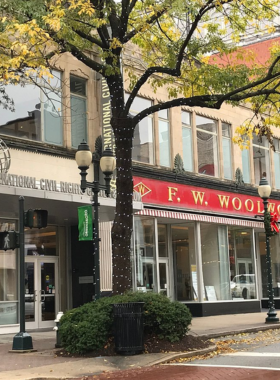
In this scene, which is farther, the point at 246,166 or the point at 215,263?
the point at 246,166

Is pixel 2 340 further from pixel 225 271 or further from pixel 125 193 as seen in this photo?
pixel 225 271

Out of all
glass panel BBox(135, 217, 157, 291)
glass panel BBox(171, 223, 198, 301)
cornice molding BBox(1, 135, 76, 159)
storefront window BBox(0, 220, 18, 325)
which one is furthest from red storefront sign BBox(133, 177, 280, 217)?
storefront window BBox(0, 220, 18, 325)

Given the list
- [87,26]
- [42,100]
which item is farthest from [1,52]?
[42,100]

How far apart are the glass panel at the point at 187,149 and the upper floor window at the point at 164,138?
101 centimetres

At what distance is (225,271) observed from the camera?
23.8 metres

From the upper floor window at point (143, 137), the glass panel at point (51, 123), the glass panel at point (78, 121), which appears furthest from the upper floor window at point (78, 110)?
the upper floor window at point (143, 137)

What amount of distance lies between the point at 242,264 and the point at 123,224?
1328 centimetres

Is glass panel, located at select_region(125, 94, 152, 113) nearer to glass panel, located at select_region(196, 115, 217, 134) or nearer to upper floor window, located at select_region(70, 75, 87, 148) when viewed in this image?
upper floor window, located at select_region(70, 75, 87, 148)

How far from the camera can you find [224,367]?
993 centimetres

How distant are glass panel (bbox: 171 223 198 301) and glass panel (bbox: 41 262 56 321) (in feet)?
19.5

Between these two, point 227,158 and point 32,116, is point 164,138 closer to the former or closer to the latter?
point 227,158

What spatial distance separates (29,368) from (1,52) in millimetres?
7005

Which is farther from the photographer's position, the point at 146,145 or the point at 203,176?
the point at 203,176

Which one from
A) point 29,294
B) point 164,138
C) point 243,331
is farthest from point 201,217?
point 29,294
